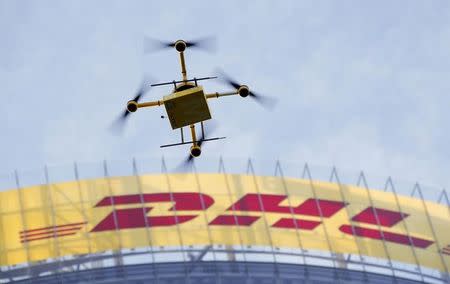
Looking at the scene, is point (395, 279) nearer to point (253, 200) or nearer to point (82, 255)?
point (253, 200)

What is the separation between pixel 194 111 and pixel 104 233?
100 ft

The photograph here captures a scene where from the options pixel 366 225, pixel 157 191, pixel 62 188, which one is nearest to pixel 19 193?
pixel 62 188

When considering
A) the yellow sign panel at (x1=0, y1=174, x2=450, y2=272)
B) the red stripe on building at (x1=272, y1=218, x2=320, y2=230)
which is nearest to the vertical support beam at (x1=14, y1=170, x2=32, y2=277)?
the yellow sign panel at (x1=0, y1=174, x2=450, y2=272)

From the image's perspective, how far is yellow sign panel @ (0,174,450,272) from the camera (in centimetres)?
6162

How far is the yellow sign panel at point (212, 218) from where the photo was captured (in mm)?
61625

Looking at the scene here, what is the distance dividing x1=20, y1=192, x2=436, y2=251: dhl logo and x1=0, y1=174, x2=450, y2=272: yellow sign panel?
7 centimetres

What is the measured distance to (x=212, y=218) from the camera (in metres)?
63.4

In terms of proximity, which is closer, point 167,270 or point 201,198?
point 167,270

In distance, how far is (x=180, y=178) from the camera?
215 ft

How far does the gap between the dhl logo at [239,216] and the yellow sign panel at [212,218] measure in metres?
0.07

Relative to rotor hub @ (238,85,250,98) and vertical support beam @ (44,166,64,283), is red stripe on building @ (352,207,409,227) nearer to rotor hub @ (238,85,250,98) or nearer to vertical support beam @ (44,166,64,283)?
vertical support beam @ (44,166,64,283)

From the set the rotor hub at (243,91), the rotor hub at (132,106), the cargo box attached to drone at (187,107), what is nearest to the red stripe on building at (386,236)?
the rotor hub at (243,91)

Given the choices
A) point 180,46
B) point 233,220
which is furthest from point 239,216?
point 180,46

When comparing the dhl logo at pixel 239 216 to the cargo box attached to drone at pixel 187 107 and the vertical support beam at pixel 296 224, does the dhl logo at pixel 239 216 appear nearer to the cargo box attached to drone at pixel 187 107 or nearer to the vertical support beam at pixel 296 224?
the vertical support beam at pixel 296 224
